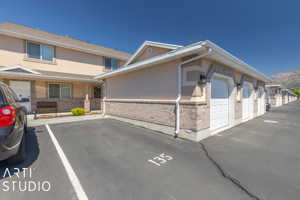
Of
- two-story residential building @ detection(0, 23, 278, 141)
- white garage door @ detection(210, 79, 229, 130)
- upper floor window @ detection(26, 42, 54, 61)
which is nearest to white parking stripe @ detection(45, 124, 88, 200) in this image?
two-story residential building @ detection(0, 23, 278, 141)

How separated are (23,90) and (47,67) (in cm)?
247

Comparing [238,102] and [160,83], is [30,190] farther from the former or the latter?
[238,102]

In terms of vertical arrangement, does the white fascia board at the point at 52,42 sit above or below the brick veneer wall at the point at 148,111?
above

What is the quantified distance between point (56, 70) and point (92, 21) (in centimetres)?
514

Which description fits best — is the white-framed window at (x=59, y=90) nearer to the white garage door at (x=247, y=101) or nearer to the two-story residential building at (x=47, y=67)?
the two-story residential building at (x=47, y=67)

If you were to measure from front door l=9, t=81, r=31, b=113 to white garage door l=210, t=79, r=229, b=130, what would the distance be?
466 inches

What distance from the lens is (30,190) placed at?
2105 millimetres

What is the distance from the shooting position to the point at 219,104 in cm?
572

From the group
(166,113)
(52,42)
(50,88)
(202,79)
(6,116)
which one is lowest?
(166,113)

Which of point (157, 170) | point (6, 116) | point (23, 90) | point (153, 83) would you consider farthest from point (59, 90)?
point (157, 170)

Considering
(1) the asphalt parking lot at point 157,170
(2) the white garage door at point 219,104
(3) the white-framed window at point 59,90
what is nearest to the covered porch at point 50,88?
(3) the white-framed window at point 59,90

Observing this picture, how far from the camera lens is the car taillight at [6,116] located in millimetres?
2187

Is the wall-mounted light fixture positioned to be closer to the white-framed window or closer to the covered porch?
the covered porch

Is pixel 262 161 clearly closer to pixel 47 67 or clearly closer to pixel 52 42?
pixel 47 67
